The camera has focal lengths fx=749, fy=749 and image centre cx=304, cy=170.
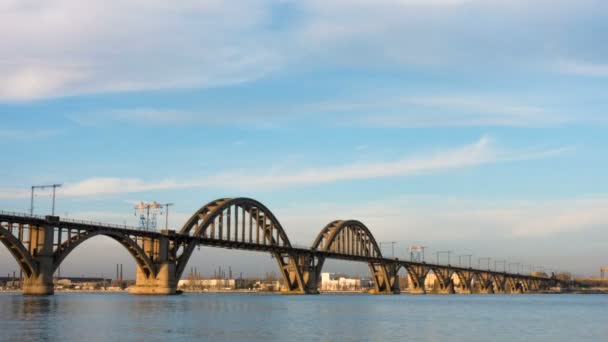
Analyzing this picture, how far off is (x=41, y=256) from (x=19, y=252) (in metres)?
2.67

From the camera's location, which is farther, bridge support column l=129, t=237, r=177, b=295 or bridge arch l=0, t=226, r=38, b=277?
bridge support column l=129, t=237, r=177, b=295

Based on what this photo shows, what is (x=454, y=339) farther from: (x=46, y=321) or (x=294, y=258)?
(x=294, y=258)

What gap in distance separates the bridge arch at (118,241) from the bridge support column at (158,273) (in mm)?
723

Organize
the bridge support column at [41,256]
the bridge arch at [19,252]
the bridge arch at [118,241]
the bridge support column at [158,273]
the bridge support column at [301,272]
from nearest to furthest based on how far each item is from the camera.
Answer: the bridge arch at [19,252] < the bridge support column at [41,256] < the bridge arch at [118,241] < the bridge support column at [158,273] < the bridge support column at [301,272]

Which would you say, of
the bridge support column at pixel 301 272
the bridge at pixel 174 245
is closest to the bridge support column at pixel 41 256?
the bridge at pixel 174 245

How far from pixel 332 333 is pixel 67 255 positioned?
171 feet

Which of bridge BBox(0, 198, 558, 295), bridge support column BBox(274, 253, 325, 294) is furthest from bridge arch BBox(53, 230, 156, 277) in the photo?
bridge support column BBox(274, 253, 325, 294)

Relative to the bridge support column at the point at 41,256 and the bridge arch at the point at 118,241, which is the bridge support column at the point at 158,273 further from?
the bridge support column at the point at 41,256

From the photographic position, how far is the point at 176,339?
4406 centimetres

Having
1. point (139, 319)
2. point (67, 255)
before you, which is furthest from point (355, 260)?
point (139, 319)

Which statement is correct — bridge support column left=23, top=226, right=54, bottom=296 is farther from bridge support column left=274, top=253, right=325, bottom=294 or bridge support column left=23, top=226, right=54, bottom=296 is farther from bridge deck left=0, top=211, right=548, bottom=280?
bridge support column left=274, top=253, right=325, bottom=294

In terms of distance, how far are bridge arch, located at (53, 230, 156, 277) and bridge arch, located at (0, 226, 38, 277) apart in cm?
294

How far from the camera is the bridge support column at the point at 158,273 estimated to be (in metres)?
113

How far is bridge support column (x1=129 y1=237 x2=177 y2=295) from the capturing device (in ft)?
371
